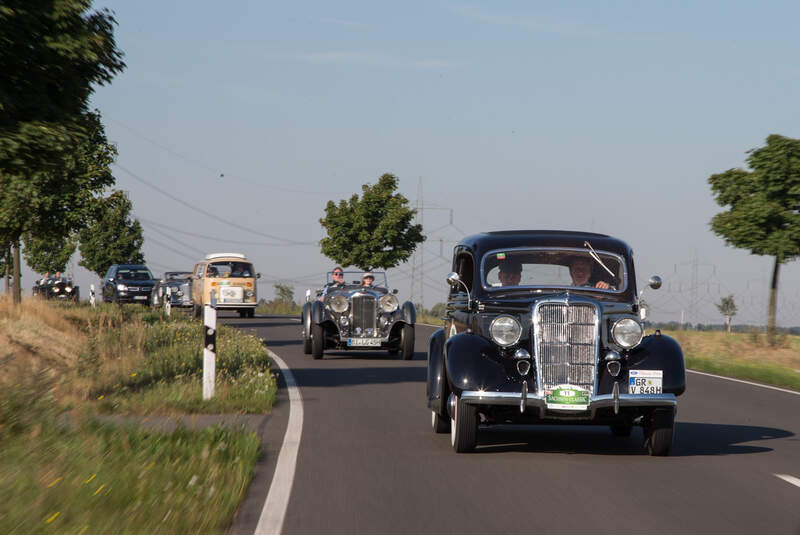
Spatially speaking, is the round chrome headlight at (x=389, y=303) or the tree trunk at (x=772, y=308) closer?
the round chrome headlight at (x=389, y=303)

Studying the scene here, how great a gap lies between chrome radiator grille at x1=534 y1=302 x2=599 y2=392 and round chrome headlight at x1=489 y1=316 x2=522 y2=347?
0.17 meters

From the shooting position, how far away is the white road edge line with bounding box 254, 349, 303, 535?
6.15 metres

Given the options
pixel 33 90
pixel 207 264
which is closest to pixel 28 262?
pixel 207 264

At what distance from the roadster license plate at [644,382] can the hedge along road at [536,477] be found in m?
0.64

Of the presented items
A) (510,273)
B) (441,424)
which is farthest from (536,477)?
(510,273)

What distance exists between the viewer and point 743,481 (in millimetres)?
8016

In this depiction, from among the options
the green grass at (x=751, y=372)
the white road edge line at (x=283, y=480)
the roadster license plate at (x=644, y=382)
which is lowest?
the white road edge line at (x=283, y=480)

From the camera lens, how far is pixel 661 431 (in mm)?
9141

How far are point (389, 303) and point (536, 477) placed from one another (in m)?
13.0

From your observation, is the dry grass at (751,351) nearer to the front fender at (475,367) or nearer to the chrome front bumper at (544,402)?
the chrome front bumper at (544,402)

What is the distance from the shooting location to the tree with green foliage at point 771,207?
25.0 metres

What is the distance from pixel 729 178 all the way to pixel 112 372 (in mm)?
17945

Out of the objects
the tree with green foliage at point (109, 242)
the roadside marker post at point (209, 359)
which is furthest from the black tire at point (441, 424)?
the tree with green foliage at point (109, 242)

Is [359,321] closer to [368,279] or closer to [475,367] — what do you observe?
[368,279]
